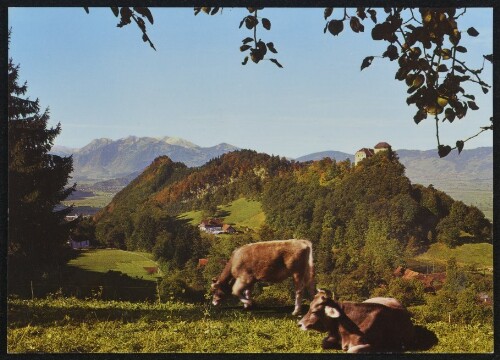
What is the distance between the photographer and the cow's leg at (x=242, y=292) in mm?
3863

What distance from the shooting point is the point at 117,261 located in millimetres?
3977

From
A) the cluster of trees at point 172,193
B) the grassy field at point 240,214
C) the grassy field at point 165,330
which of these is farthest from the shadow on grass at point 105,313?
the grassy field at point 240,214

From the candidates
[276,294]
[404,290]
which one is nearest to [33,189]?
[276,294]

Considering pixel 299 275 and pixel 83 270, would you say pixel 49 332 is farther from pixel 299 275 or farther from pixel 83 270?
pixel 299 275

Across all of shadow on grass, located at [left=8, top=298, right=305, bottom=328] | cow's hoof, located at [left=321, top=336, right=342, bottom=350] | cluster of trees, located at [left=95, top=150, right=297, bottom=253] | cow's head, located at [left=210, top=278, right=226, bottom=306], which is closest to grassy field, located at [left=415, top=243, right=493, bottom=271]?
cow's hoof, located at [left=321, top=336, right=342, bottom=350]

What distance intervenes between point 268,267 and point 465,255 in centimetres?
137

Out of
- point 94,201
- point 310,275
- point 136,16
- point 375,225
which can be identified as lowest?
point 310,275

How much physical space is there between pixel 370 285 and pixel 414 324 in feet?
1.33

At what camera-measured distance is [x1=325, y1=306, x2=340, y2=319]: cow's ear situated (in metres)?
3.61

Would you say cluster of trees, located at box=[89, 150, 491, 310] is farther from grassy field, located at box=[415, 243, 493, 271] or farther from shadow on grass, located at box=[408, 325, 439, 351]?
shadow on grass, located at box=[408, 325, 439, 351]

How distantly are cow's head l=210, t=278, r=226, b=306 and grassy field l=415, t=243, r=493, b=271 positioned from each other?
1.38 m

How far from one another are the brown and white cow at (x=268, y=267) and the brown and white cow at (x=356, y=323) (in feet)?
0.58

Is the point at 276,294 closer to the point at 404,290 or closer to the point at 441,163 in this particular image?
the point at 404,290

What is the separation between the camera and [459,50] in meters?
3.49
